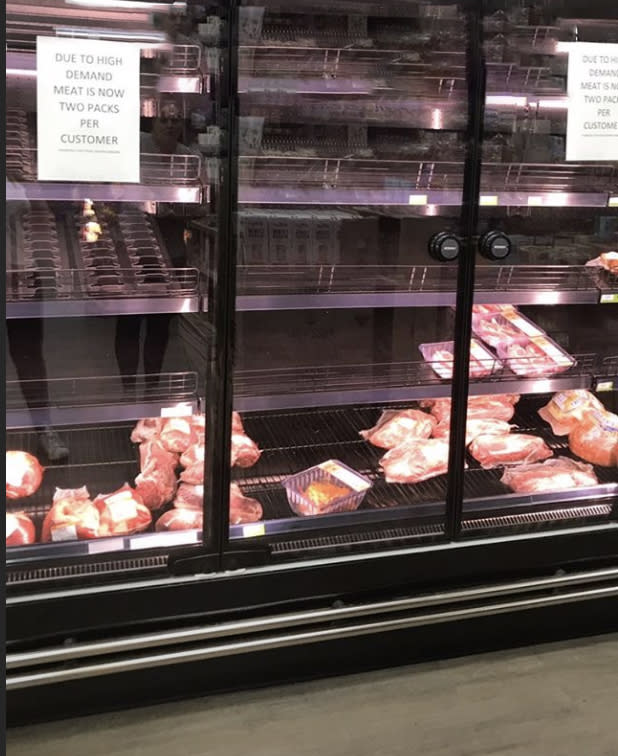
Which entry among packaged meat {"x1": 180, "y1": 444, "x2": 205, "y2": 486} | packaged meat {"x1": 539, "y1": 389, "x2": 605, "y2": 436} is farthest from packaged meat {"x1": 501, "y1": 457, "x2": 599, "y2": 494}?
packaged meat {"x1": 180, "y1": 444, "x2": 205, "y2": 486}

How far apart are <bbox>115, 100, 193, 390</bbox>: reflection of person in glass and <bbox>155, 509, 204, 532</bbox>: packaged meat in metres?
0.39

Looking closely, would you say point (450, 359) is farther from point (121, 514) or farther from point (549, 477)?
point (121, 514)

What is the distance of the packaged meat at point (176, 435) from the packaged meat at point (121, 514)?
0.27 metres

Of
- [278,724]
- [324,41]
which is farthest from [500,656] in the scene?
[324,41]

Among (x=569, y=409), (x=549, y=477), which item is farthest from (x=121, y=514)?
(x=569, y=409)

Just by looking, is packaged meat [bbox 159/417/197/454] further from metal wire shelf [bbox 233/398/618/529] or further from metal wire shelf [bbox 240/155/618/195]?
metal wire shelf [bbox 240/155/618/195]

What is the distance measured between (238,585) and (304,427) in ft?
2.31

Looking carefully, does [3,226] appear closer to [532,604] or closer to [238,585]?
[238,585]

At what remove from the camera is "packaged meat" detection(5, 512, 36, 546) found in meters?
2.44

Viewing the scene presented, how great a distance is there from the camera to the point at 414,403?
3.27 metres

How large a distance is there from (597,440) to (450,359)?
0.65 metres

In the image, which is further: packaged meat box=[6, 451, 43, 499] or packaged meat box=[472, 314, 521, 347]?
packaged meat box=[472, 314, 521, 347]

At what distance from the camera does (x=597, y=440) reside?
316 centimetres

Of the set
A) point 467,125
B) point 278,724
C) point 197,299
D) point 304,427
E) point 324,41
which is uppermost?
point 324,41
